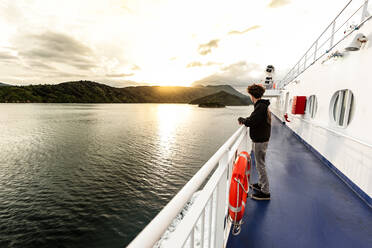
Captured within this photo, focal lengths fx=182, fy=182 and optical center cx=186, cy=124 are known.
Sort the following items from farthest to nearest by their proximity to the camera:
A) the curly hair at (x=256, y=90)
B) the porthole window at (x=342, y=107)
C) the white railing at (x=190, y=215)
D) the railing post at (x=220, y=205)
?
the porthole window at (x=342, y=107), the curly hair at (x=256, y=90), the railing post at (x=220, y=205), the white railing at (x=190, y=215)

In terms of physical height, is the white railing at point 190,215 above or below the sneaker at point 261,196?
above

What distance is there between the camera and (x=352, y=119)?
4379mm

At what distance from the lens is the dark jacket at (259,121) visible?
9.92 ft

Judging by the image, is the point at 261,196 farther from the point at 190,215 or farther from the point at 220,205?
the point at 190,215

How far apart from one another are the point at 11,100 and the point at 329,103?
637ft

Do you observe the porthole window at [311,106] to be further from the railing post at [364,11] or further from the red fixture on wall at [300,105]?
the railing post at [364,11]

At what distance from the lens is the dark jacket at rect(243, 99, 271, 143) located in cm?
302

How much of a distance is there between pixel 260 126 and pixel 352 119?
2917mm

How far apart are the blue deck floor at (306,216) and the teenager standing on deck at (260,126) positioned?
0.36 m

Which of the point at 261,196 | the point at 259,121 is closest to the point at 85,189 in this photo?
the point at 261,196

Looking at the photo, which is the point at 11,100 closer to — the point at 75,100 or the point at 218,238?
the point at 75,100

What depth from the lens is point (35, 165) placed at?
587 inches

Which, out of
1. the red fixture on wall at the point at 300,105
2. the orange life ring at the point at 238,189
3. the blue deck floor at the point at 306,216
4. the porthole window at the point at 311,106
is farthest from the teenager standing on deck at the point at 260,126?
the red fixture on wall at the point at 300,105

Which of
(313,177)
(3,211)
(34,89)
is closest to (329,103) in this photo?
(313,177)
